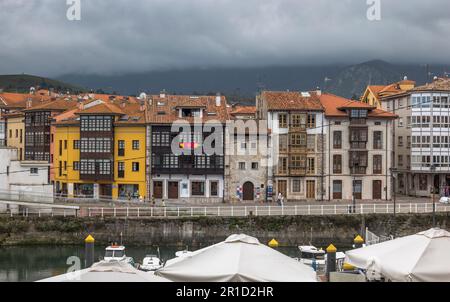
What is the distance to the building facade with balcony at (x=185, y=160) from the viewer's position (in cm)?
6253

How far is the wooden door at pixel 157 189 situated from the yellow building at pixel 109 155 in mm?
831

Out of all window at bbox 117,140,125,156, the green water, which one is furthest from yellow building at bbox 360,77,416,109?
the green water

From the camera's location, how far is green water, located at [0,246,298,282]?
40375mm

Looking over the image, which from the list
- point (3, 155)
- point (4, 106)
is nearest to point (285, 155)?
point (3, 155)

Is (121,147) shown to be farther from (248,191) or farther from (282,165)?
(282,165)

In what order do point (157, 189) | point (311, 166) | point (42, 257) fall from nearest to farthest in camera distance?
point (42, 257)
point (157, 189)
point (311, 166)

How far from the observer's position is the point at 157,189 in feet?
206

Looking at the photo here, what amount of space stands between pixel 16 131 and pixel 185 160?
24.6m

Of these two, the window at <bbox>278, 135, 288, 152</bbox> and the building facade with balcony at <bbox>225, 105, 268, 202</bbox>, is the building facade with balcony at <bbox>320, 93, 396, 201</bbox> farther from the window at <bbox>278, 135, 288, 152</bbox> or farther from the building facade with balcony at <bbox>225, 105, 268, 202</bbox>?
the building facade with balcony at <bbox>225, 105, 268, 202</bbox>

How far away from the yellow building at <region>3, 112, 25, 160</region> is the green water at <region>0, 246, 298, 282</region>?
96.3ft

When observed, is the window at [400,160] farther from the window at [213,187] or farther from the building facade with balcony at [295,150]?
the window at [213,187]

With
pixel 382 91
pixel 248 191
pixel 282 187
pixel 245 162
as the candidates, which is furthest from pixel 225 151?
pixel 382 91

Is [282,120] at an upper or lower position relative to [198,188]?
upper

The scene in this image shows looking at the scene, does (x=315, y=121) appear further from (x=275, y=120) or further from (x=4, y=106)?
(x=4, y=106)
